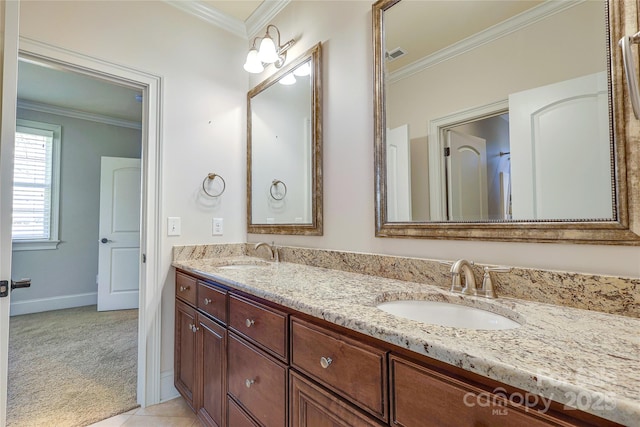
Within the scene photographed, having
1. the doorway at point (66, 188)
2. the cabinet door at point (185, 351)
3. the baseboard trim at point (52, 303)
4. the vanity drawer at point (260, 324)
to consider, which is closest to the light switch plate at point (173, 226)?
the cabinet door at point (185, 351)

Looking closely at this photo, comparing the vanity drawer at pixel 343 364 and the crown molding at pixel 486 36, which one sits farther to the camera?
the crown molding at pixel 486 36

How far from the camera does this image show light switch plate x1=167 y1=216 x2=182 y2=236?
1.92 meters

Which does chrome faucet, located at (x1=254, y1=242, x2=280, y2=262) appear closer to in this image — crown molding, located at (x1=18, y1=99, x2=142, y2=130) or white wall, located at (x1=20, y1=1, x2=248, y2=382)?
white wall, located at (x1=20, y1=1, x2=248, y2=382)

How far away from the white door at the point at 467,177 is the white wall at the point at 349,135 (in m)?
0.12

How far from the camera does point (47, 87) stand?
3141mm

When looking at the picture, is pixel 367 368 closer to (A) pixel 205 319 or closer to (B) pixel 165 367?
(A) pixel 205 319

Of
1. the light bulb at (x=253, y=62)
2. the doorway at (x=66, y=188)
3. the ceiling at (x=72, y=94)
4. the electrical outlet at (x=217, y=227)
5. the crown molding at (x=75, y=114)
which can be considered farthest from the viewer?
the crown molding at (x=75, y=114)

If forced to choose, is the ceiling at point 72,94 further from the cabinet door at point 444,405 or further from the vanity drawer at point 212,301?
the cabinet door at point 444,405

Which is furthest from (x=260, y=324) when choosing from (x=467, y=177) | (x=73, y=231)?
(x=73, y=231)

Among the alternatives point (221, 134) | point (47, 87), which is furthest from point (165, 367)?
point (47, 87)

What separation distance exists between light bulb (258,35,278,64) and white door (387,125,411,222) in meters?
0.99

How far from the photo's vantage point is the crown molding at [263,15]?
2.01m

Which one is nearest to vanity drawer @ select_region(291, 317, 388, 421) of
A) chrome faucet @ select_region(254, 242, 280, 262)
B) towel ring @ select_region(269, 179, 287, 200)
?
chrome faucet @ select_region(254, 242, 280, 262)

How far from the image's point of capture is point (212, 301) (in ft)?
4.75
